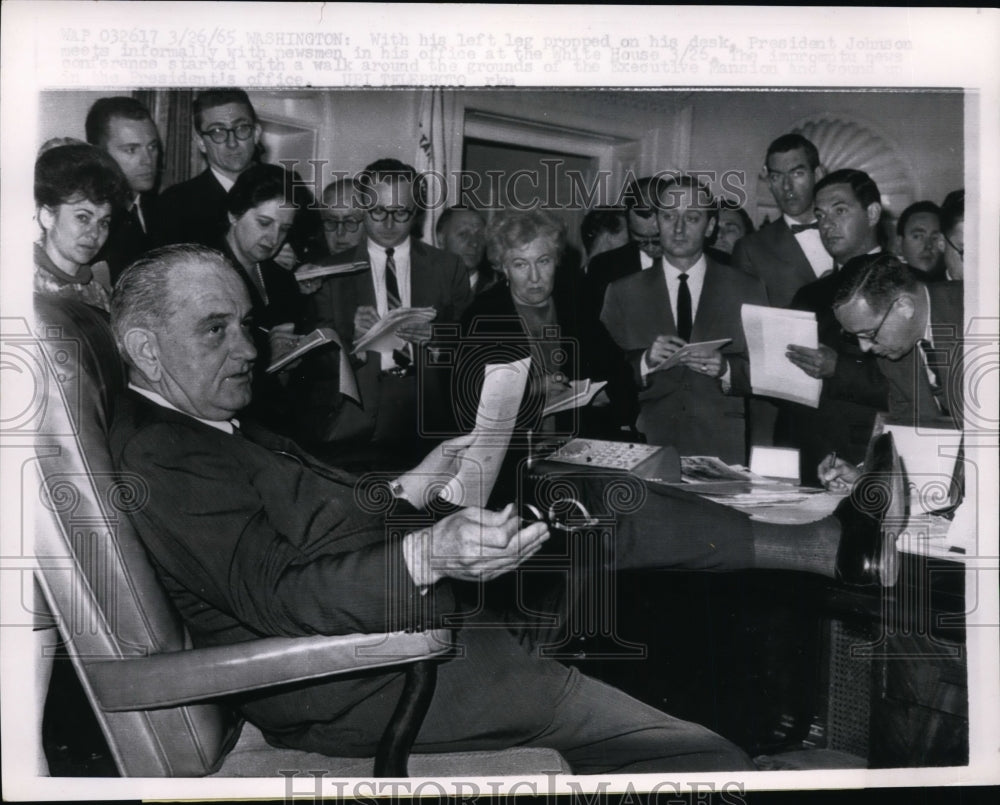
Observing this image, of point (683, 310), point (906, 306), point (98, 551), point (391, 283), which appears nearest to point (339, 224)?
point (391, 283)

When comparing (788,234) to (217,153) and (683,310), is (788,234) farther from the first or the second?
(217,153)

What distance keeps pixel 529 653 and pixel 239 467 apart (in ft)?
4.09

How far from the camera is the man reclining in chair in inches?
132

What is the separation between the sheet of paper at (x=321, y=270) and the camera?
3453 mm

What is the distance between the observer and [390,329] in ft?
11.4

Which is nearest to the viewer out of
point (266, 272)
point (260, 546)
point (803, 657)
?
point (260, 546)

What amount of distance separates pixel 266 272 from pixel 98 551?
1.16 meters

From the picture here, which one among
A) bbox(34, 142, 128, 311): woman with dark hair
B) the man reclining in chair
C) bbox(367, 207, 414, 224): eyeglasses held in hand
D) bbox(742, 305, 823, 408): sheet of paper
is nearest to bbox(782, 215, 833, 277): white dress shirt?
bbox(742, 305, 823, 408): sheet of paper

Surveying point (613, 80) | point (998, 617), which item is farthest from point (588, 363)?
point (998, 617)

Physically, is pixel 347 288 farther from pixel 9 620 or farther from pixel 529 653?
pixel 9 620

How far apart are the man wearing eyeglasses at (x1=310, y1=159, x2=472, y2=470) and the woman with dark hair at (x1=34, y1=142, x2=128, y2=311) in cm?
77

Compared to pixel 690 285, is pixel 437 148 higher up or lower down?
higher up

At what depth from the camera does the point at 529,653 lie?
3.48m

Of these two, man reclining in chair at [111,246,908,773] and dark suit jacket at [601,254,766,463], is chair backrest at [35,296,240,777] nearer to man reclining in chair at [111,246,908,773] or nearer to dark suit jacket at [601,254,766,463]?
man reclining in chair at [111,246,908,773]
